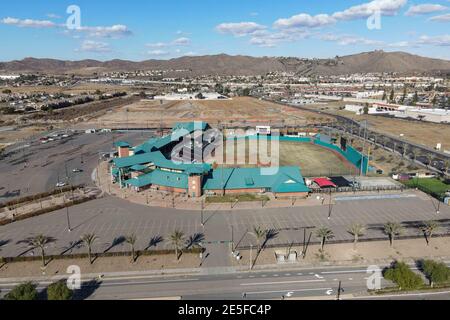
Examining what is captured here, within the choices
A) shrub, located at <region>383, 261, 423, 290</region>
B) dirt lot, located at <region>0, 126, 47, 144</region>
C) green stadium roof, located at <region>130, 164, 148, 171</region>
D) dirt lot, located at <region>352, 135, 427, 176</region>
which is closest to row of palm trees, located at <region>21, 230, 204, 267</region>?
green stadium roof, located at <region>130, 164, 148, 171</region>

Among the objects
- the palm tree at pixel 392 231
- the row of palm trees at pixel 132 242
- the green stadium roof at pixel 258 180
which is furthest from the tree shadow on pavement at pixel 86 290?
the palm tree at pixel 392 231

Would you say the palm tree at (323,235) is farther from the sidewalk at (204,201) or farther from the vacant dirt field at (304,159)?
the vacant dirt field at (304,159)

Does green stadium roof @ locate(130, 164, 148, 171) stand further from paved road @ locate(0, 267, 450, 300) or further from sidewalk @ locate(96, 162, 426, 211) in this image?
paved road @ locate(0, 267, 450, 300)

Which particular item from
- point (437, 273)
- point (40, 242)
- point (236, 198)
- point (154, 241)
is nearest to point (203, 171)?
point (236, 198)

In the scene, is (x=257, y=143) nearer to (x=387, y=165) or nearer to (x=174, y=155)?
(x=174, y=155)

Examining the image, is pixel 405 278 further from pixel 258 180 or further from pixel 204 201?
pixel 204 201

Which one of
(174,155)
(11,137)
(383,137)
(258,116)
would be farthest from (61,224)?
(258,116)
